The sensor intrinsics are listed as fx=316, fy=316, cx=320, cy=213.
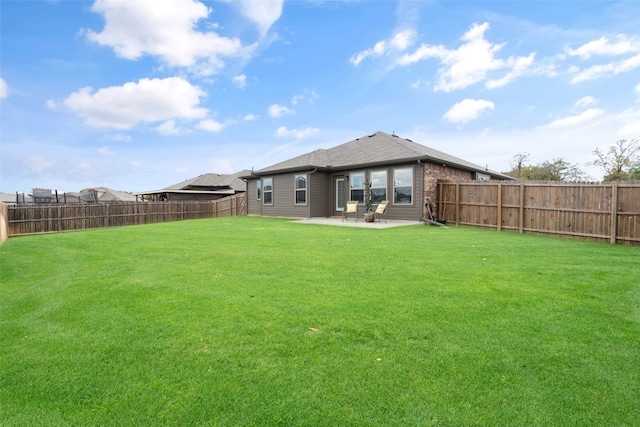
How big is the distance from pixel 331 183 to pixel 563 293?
1344 centimetres

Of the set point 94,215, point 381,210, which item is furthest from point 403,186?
point 94,215

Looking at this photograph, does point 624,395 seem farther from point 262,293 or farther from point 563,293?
point 262,293

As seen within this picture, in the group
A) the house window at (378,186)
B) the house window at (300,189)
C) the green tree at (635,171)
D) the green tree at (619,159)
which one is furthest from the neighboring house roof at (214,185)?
the green tree at (619,159)

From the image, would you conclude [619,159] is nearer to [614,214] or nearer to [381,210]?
[614,214]

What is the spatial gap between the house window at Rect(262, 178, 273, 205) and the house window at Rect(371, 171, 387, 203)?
6.81m

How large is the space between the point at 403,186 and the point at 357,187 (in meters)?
2.52

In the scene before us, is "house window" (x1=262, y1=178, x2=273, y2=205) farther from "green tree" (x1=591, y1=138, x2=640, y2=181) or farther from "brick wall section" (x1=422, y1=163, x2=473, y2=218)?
"green tree" (x1=591, y1=138, x2=640, y2=181)

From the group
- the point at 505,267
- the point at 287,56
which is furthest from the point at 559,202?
the point at 287,56

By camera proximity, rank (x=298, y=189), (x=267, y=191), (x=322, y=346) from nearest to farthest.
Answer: (x=322, y=346) < (x=298, y=189) < (x=267, y=191)

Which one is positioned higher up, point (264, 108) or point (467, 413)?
point (264, 108)

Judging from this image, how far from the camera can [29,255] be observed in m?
7.14

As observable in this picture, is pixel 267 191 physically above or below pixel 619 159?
below

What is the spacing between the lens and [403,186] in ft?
44.6

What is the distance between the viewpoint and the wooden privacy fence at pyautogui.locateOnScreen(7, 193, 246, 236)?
12.7 metres
